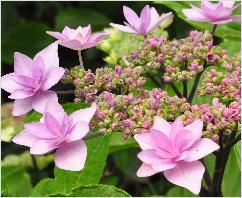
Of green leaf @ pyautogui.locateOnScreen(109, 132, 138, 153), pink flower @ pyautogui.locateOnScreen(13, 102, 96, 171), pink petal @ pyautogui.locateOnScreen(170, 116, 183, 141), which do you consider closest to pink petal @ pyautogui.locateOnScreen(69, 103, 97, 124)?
pink flower @ pyautogui.locateOnScreen(13, 102, 96, 171)

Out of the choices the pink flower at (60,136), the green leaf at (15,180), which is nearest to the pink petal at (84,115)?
the pink flower at (60,136)

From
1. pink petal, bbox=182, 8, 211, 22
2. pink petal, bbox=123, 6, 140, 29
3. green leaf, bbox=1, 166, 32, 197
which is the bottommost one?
green leaf, bbox=1, 166, 32, 197

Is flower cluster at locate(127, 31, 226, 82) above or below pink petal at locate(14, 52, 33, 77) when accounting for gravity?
above

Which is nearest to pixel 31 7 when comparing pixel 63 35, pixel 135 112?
pixel 63 35

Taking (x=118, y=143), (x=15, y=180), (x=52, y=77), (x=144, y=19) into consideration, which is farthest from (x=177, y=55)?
(x=15, y=180)

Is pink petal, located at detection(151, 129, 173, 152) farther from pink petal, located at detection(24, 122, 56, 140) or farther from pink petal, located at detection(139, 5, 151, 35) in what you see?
pink petal, located at detection(139, 5, 151, 35)

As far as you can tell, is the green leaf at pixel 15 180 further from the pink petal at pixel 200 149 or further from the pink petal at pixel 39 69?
the pink petal at pixel 200 149
